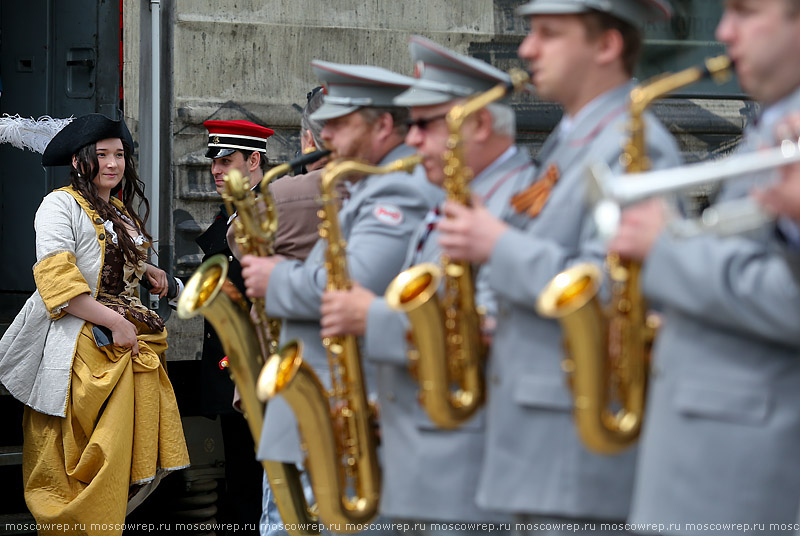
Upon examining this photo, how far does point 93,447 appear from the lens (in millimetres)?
5355

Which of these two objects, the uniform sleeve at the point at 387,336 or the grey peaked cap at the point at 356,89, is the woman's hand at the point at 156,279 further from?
the uniform sleeve at the point at 387,336

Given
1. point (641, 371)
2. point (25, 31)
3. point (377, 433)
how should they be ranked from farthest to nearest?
point (25, 31)
point (377, 433)
point (641, 371)

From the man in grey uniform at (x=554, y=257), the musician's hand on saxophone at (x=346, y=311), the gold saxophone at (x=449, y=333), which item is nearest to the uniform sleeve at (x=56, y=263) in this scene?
the musician's hand on saxophone at (x=346, y=311)

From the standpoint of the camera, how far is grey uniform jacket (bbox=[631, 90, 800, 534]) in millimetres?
2189

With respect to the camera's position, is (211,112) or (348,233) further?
(211,112)

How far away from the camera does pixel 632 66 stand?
Result: 9.37ft

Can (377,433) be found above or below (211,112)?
below

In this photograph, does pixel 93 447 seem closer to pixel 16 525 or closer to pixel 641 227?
pixel 16 525

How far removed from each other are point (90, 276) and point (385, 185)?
7.61 feet

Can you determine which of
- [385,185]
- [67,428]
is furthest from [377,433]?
[67,428]

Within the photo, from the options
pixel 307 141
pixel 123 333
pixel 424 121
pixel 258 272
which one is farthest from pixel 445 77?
pixel 123 333

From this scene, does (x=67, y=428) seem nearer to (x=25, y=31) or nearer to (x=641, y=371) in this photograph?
(x=25, y=31)

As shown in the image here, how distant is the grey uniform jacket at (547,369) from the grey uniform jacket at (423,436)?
0.80 feet

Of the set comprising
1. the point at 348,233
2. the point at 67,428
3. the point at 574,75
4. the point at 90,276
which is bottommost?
the point at 67,428
